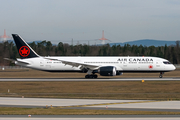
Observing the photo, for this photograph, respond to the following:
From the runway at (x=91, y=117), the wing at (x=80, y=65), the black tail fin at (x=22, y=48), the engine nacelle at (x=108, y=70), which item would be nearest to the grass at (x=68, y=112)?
the runway at (x=91, y=117)

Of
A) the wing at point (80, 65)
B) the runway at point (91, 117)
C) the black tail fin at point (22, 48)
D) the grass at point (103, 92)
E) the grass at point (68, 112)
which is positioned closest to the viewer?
the runway at point (91, 117)

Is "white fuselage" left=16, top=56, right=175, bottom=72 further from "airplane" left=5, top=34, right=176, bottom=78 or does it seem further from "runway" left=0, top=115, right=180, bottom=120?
"runway" left=0, top=115, right=180, bottom=120

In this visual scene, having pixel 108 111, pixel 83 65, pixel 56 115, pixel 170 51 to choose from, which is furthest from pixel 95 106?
pixel 170 51

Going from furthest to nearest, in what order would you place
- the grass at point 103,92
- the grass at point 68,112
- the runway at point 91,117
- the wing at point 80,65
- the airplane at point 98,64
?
the airplane at point 98,64, the wing at point 80,65, the grass at point 103,92, the grass at point 68,112, the runway at point 91,117

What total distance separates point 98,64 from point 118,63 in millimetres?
3625

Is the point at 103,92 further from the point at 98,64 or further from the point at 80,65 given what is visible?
the point at 80,65

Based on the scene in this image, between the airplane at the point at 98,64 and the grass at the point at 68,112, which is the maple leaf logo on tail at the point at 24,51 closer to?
the airplane at the point at 98,64

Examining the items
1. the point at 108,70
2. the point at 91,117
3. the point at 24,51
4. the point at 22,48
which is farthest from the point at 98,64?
the point at 91,117

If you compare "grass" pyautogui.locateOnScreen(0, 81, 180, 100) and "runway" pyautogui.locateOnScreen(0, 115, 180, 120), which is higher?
"runway" pyautogui.locateOnScreen(0, 115, 180, 120)

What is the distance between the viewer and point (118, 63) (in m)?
50.1

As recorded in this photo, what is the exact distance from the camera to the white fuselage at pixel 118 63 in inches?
1953

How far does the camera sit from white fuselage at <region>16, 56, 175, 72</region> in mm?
49594

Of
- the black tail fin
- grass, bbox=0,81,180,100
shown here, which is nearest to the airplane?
the black tail fin

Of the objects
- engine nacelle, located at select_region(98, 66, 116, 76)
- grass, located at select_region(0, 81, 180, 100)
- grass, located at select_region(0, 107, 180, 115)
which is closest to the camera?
grass, located at select_region(0, 107, 180, 115)
